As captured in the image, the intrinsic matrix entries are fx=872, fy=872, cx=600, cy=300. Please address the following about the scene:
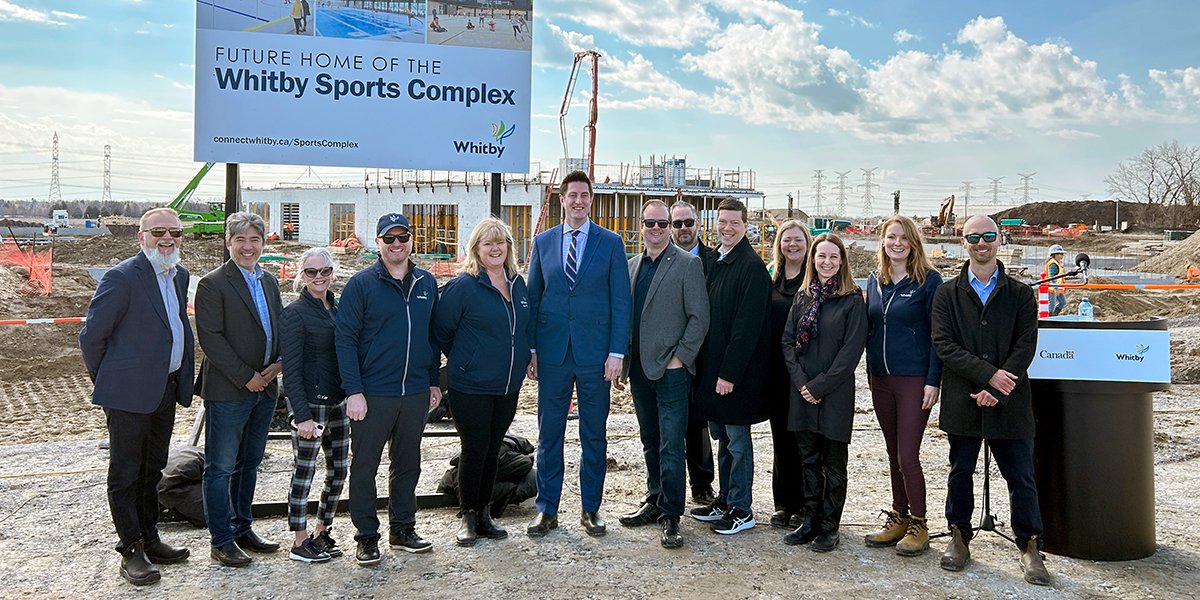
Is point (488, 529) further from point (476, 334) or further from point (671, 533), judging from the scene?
point (476, 334)

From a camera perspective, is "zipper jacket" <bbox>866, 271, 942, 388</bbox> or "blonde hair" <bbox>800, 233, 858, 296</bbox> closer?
"zipper jacket" <bbox>866, 271, 942, 388</bbox>

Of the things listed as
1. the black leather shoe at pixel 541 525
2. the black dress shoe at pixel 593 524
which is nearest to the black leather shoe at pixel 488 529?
the black leather shoe at pixel 541 525

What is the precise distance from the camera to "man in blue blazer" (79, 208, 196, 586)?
4293 mm

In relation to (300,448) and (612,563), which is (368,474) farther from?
(612,563)

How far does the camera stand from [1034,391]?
486cm

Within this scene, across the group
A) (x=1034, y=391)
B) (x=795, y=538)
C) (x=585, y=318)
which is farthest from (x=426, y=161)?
(x=1034, y=391)

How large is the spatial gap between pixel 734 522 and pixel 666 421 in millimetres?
736

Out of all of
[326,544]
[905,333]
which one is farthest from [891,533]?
[326,544]

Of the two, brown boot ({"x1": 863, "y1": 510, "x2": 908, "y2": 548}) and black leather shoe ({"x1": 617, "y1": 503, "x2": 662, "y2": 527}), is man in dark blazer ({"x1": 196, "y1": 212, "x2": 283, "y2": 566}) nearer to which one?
black leather shoe ({"x1": 617, "y1": 503, "x2": 662, "y2": 527})

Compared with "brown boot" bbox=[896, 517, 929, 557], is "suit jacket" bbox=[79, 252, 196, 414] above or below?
above

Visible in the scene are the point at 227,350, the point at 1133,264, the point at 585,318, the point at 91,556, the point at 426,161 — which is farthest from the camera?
the point at 1133,264

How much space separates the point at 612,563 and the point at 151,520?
8.11 feet

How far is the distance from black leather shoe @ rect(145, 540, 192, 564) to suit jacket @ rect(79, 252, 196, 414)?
0.81 meters

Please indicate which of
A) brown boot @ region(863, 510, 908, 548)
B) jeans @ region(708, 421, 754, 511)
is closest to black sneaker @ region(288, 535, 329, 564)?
jeans @ region(708, 421, 754, 511)
